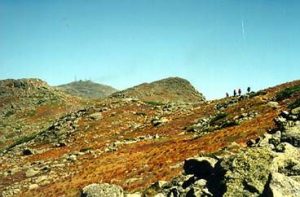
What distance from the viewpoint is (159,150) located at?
45562 millimetres

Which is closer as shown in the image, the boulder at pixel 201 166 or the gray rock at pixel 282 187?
the gray rock at pixel 282 187

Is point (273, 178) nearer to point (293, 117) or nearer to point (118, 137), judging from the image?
point (293, 117)

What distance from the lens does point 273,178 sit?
50.9 feet

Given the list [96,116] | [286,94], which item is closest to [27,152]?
[96,116]

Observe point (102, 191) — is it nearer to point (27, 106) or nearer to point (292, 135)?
point (292, 135)

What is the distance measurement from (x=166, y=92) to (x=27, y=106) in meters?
37.0

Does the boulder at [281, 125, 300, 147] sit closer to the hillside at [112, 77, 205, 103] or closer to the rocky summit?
the rocky summit

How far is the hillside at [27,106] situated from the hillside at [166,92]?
15448 millimetres

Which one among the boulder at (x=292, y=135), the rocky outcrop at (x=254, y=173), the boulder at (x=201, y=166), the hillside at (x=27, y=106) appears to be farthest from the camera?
the hillside at (x=27, y=106)

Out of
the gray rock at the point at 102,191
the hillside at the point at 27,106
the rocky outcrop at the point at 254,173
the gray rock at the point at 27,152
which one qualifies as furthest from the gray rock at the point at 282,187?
the hillside at the point at 27,106

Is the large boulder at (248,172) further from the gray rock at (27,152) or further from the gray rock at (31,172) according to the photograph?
the gray rock at (27,152)

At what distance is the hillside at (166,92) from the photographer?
122062 millimetres

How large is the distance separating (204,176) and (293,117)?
8.37 meters

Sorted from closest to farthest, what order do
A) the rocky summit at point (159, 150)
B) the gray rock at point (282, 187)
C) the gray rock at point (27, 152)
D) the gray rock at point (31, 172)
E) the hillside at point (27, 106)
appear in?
the gray rock at point (282, 187)
the rocky summit at point (159, 150)
the gray rock at point (31, 172)
the gray rock at point (27, 152)
the hillside at point (27, 106)
